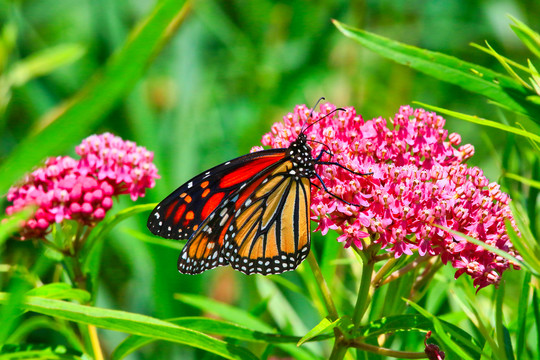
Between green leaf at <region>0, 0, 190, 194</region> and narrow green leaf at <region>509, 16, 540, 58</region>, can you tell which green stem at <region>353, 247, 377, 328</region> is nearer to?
narrow green leaf at <region>509, 16, 540, 58</region>

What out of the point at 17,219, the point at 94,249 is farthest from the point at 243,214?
the point at 17,219

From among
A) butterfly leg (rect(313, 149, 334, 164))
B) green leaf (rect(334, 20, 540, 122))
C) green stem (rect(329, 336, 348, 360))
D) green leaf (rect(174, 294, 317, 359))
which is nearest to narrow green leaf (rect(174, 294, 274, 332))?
green leaf (rect(174, 294, 317, 359))

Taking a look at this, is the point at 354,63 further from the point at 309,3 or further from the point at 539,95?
the point at 539,95

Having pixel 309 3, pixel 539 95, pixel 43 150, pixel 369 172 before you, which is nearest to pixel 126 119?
pixel 309 3

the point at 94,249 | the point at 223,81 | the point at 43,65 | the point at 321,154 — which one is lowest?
the point at 94,249

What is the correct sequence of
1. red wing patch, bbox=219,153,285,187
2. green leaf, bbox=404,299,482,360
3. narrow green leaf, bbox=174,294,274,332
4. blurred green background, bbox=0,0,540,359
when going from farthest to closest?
blurred green background, bbox=0,0,540,359 < red wing patch, bbox=219,153,285,187 < narrow green leaf, bbox=174,294,274,332 < green leaf, bbox=404,299,482,360

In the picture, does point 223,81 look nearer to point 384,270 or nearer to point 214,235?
point 214,235

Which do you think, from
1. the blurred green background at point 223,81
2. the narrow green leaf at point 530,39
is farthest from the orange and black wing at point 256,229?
the blurred green background at point 223,81
